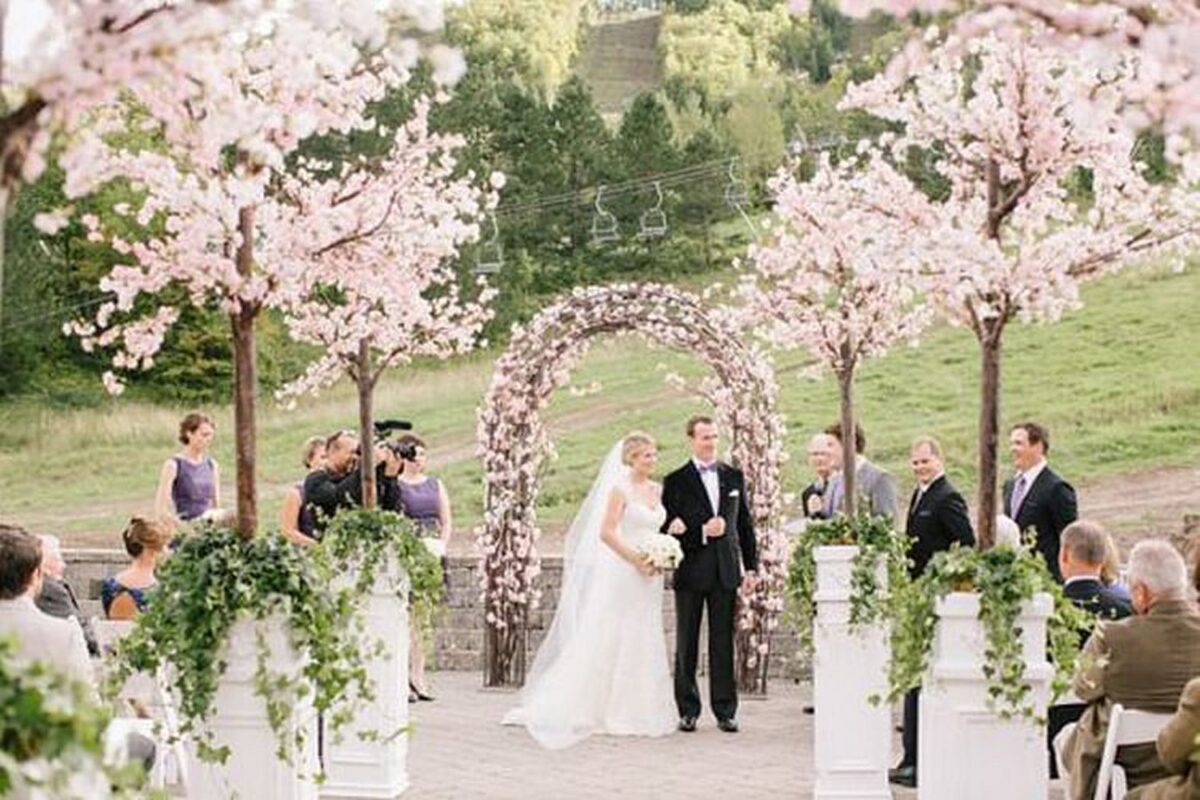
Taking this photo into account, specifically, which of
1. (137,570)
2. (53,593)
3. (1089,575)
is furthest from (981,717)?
(53,593)

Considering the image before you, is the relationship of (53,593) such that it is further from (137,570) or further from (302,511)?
(302,511)

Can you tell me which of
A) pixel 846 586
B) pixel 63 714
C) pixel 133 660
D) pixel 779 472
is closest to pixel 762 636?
pixel 779 472

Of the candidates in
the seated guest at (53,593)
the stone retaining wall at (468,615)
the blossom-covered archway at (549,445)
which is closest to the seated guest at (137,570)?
the seated guest at (53,593)

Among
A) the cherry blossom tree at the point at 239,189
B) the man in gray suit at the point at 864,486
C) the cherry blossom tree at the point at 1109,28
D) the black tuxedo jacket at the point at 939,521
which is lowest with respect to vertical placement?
the black tuxedo jacket at the point at 939,521

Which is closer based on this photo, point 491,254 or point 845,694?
point 845,694

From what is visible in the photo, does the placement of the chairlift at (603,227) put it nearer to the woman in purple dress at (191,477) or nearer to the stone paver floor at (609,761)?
the stone paver floor at (609,761)

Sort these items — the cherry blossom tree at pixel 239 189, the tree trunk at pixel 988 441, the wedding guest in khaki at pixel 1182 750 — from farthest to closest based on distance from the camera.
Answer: the tree trunk at pixel 988 441
the cherry blossom tree at pixel 239 189
the wedding guest in khaki at pixel 1182 750

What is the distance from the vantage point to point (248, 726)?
6887 mm

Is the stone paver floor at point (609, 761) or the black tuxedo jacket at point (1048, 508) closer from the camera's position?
the stone paver floor at point (609, 761)

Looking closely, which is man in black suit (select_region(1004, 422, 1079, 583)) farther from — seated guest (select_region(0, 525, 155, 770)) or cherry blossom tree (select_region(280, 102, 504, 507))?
seated guest (select_region(0, 525, 155, 770))

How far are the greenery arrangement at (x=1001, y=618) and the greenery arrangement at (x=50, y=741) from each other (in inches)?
171

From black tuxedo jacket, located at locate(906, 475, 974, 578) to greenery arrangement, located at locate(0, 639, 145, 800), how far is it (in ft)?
21.4

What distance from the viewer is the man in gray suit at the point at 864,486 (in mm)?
10867

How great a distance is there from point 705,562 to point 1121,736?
4.86 meters
